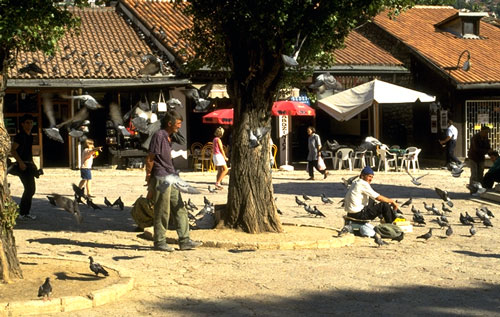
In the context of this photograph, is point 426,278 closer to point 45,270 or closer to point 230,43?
point 45,270

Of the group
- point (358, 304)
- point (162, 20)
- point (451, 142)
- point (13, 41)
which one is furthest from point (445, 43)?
point (358, 304)

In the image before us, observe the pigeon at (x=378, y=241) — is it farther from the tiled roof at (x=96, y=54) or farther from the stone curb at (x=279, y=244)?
the tiled roof at (x=96, y=54)

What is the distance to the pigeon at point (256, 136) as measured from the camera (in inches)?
434

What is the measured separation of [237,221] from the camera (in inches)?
445

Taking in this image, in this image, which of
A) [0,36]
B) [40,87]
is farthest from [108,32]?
[0,36]

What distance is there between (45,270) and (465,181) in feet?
51.4

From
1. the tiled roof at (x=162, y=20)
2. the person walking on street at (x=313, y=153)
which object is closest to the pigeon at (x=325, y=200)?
the person walking on street at (x=313, y=153)

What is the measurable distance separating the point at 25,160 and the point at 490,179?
955 cm

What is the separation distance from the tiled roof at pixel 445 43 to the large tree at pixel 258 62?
16341 millimetres

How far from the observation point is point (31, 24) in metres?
8.29

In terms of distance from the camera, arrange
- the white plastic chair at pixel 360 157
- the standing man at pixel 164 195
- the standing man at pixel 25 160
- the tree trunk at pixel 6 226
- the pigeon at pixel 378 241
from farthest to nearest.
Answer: the white plastic chair at pixel 360 157, the standing man at pixel 25 160, the pigeon at pixel 378 241, the standing man at pixel 164 195, the tree trunk at pixel 6 226

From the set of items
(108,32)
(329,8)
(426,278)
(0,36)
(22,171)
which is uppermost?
(108,32)

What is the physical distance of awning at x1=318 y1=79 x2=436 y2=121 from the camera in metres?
24.5

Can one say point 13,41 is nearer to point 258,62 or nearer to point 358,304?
point 258,62
